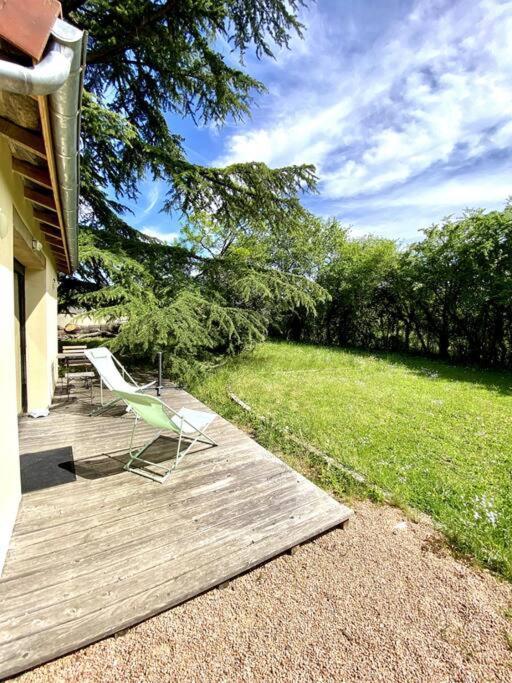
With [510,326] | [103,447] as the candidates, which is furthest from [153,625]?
[510,326]

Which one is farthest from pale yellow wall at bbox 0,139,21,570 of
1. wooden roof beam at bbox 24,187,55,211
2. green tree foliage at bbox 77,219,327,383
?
green tree foliage at bbox 77,219,327,383

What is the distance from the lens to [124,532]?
107 inches

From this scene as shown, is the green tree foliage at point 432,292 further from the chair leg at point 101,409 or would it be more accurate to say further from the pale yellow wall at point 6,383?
the pale yellow wall at point 6,383

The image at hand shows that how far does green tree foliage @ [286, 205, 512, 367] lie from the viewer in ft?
40.0

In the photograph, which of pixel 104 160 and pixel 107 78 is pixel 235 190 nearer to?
pixel 104 160

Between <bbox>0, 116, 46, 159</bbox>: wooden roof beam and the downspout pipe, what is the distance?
0.29 metres

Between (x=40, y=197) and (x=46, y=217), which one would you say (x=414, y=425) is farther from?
(x=46, y=217)

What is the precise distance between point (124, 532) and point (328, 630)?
174 cm

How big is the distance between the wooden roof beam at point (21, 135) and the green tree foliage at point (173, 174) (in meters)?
5.20

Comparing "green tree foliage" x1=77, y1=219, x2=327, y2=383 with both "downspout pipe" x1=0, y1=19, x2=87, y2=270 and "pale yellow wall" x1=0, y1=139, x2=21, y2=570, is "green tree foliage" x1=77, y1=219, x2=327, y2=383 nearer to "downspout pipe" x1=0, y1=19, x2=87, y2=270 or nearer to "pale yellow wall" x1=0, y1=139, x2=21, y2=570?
"pale yellow wall" x1=0, y1=139, x2=21, y2=570

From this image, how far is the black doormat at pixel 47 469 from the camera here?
335 cm

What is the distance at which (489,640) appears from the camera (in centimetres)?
205

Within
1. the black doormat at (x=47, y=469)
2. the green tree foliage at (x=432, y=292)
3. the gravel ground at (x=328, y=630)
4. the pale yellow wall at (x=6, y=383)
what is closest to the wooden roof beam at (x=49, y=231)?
the pale yellow wall at (x=6, y=383)

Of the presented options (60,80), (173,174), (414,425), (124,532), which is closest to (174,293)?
(173,174)
